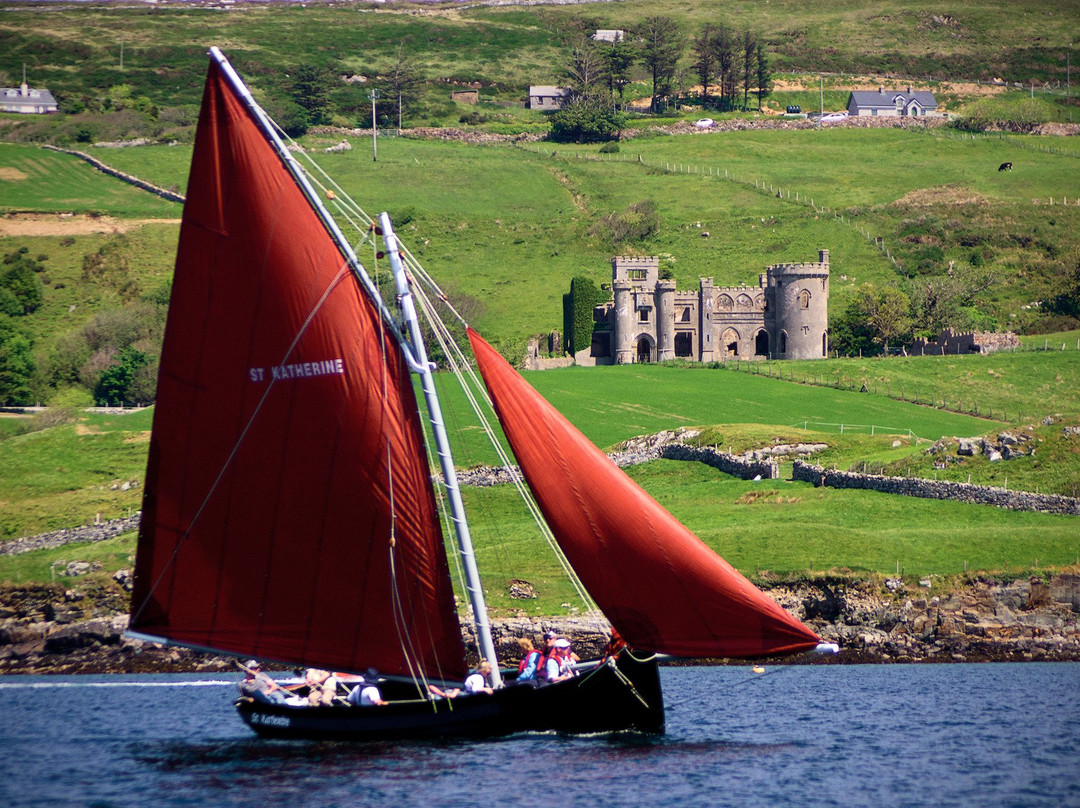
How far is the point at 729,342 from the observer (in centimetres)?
12188

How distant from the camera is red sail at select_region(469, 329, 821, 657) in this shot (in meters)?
29.1

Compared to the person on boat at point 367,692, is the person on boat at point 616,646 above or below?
above

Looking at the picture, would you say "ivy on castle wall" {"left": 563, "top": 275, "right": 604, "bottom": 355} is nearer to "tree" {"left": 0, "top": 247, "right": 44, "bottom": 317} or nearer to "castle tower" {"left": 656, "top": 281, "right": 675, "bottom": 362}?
"castle tower" {"left": 656, "top": 281, "right": 675, "bottom": 362}

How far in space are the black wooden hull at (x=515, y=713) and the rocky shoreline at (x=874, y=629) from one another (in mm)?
13661

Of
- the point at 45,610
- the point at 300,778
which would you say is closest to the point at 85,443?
the point at 45,610

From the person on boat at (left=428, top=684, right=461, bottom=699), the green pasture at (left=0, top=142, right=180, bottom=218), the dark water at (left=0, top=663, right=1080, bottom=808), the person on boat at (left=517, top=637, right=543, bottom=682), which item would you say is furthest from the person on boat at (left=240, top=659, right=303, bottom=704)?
the green pasture at (left=0, top=142, right=180, bottom=218)

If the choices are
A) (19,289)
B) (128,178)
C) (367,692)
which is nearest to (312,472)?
(367,692)

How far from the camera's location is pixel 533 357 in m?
114

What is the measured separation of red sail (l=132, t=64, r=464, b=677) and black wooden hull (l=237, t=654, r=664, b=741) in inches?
62.6

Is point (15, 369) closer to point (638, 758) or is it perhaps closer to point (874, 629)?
point (874, 629)

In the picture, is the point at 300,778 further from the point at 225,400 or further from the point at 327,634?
the point at 225,400

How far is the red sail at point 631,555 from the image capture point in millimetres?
29078

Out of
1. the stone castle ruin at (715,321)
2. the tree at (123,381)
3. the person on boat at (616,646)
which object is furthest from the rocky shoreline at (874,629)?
the stone castle ruin at (715,321)

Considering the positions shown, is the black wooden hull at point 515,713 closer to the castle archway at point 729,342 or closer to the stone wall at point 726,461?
the stone wall at point 726,461
